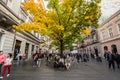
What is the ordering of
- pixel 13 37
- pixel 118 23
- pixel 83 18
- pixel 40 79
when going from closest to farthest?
pixel 40 79 < pixel 83 18 < pixel 13 37 < pixel 118 23

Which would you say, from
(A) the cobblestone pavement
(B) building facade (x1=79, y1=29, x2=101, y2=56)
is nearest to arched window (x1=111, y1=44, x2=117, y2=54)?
(B) building facade (x1=79, y1=29, x2=101, y2=56)

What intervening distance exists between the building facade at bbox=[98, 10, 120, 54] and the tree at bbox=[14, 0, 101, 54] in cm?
1259

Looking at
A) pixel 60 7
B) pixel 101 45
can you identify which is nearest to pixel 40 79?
pixel 60 7

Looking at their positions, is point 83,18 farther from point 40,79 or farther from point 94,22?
point 40,79

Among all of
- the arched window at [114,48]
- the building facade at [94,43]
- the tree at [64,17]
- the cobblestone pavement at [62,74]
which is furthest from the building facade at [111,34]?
the cobblestone pavement at [62,74]

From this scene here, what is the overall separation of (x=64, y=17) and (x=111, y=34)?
17646mm

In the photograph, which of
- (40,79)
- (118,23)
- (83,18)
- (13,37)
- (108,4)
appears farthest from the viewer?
(108,4)

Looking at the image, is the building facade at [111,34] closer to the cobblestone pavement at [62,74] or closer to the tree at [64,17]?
the tree at [64,17]

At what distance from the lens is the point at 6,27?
12.7m

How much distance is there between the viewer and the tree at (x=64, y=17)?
10.2m

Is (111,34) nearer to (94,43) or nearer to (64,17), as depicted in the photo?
(94,43)

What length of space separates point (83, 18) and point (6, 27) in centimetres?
945

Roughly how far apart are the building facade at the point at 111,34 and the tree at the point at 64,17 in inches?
495

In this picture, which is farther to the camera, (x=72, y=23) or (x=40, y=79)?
(x=72, y=23)
